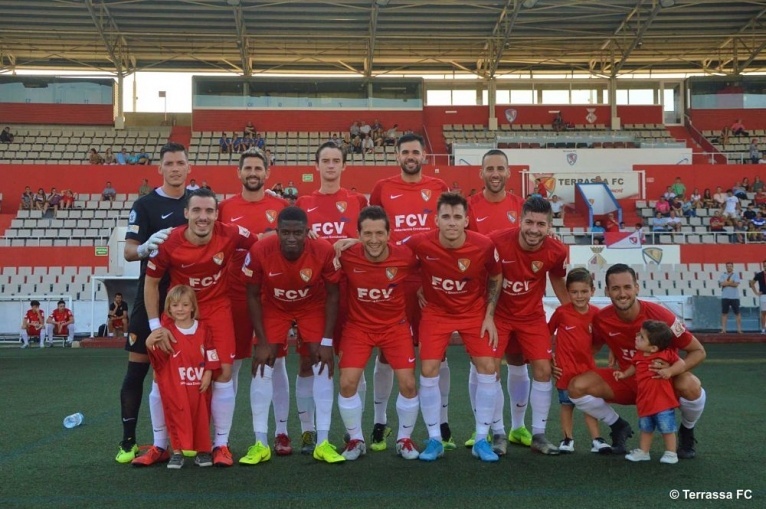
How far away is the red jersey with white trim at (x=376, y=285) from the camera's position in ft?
19.2

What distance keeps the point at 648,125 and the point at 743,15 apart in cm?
581

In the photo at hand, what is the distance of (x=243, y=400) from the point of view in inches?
340

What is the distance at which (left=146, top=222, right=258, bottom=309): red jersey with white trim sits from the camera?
5.66 m

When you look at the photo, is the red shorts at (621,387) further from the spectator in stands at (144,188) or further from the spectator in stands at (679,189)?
the spectator in stands at (679,189)

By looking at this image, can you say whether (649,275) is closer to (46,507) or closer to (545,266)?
(545,266)

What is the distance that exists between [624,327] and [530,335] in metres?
0.70

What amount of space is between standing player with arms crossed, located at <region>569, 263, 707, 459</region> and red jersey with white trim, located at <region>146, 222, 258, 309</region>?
273cm

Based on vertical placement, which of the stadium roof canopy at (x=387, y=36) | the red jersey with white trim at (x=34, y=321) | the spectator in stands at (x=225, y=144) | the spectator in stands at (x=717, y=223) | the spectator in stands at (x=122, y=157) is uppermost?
the stadium roof canopy at (x=387, y=36)

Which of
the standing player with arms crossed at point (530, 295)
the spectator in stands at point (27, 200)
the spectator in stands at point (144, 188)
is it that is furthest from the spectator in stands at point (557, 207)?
the standing player with arms crossed at point (530, 295)

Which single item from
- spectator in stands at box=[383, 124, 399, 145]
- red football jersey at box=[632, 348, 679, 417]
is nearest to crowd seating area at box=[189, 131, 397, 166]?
spectator in stands at box=[383, 124, 399, 145]

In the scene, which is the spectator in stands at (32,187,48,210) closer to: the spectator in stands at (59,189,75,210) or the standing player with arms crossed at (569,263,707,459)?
the spectator in stands at (59,189,75,210)

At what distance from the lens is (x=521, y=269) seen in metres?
6.05

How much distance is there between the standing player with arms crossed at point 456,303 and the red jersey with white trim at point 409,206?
62 cm

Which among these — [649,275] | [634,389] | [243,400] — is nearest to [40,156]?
[649,275]
